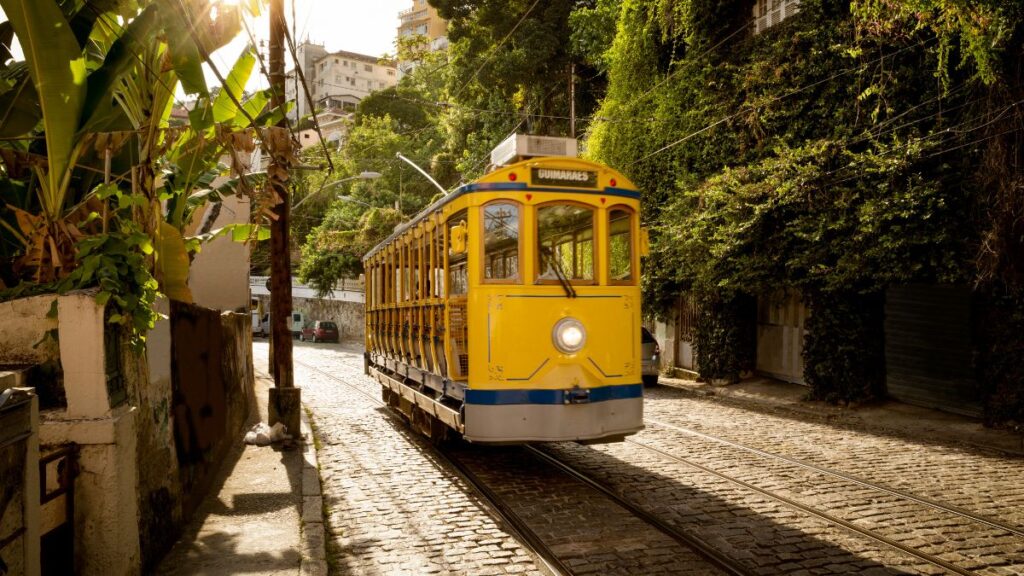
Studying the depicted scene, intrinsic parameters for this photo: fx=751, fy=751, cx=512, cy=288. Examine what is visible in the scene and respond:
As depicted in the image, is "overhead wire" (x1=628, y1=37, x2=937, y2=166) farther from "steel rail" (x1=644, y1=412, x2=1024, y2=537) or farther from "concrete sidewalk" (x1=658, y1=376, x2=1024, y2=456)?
"steel rail" (x1=644, y1=412, x2=1024, y2=537)

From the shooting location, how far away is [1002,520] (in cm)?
701

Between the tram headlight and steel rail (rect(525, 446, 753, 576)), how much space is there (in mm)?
1553

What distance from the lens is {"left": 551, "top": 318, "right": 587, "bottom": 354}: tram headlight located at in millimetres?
8297

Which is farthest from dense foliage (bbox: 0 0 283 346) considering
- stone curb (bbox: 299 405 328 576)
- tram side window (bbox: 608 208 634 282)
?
tram side window (bbox: 608 208 634 282)

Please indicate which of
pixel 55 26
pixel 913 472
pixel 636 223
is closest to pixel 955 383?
pixel 913 472

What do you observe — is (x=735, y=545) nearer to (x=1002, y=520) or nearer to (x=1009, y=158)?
(x=1002, y=520)

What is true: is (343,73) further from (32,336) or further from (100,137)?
(32,336)

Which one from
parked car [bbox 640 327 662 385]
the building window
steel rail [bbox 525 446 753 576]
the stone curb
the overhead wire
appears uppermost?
the building window

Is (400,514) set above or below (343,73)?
below

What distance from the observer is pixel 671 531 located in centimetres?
659

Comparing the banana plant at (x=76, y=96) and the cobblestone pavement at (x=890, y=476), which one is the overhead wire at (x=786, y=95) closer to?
the cobblestone pavement at (x=890, y=476)

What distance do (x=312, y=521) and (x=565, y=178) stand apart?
4.52 m

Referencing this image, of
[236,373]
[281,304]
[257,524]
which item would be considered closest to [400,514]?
[257,524]

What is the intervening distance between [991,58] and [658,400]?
910cm
